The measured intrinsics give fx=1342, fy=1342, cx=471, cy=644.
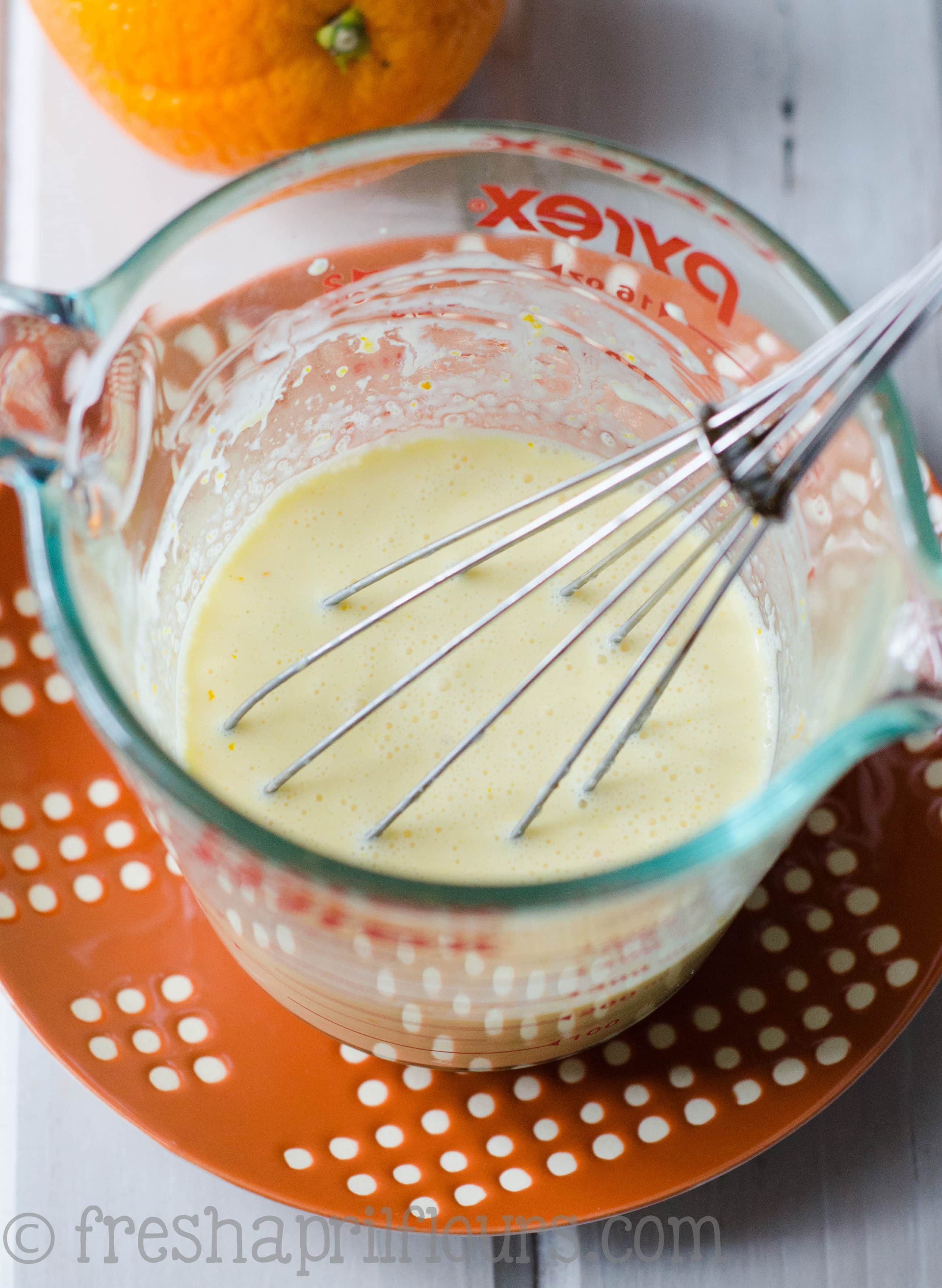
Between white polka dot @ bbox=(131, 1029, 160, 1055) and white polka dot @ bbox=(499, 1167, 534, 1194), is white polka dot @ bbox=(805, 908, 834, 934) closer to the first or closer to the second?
white polka dot @ bbox=(499, 1167, 534, 1194)

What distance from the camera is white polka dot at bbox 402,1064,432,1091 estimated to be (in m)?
0.67

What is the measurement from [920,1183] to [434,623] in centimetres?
40

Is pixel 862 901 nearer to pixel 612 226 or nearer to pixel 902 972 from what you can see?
pixel 902 972

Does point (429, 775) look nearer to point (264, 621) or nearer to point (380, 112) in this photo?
point (264, 621)

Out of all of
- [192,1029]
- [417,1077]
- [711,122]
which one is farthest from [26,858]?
[711,122]

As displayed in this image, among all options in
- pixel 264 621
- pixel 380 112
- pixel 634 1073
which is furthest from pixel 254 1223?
pixel 380 112

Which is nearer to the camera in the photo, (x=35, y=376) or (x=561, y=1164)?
(x=35, y=376)

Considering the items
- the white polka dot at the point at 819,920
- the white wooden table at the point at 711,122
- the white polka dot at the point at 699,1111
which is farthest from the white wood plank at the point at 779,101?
the white polka dot at the point at 699,1111

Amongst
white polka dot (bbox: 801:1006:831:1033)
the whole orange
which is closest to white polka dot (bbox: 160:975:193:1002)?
white polka dot (bbox: 801:1006:831:1033)

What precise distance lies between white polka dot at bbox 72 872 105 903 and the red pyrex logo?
39 centimetres

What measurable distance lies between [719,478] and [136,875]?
0.37 meters

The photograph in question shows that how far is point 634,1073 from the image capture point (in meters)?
0.67

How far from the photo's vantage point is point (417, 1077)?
26.4 inches

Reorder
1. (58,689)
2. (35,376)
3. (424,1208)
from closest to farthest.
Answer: (35,376)
(424,1208)
(58,689)
